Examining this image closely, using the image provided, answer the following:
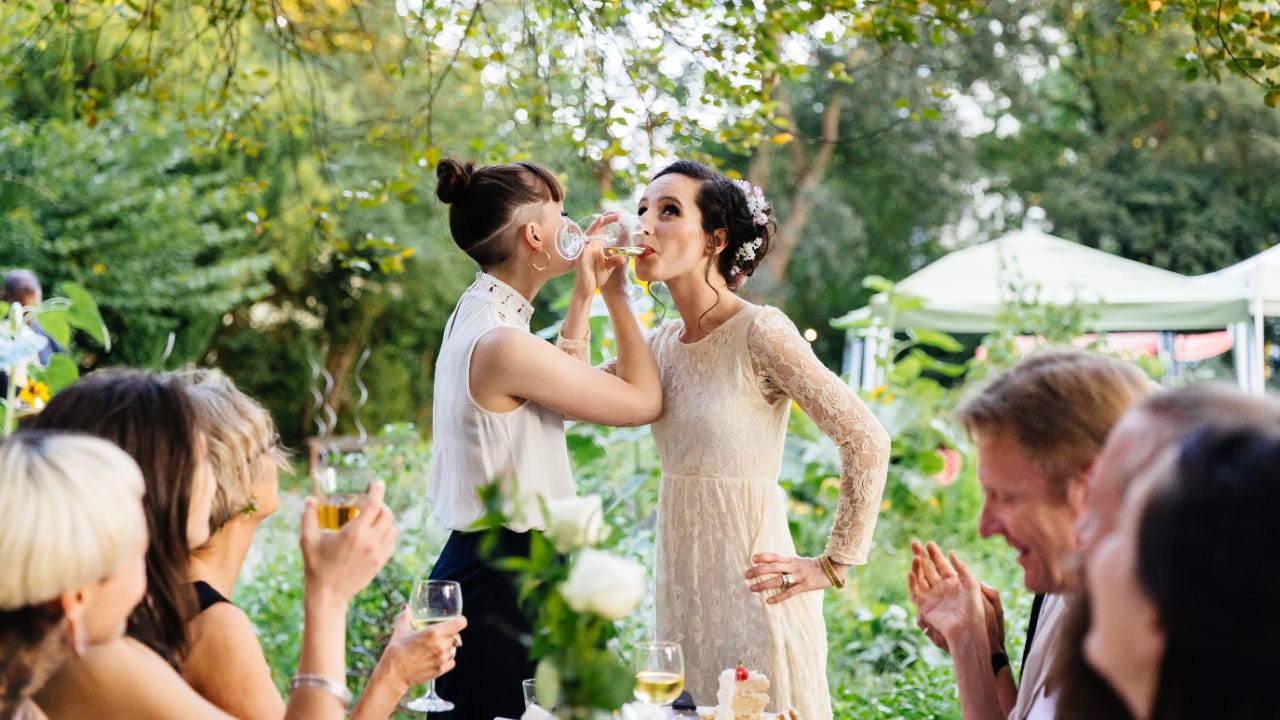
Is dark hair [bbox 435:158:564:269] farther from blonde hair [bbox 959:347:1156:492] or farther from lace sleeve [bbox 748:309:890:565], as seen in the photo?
blonde hair [bbox 959:347:1156:492]

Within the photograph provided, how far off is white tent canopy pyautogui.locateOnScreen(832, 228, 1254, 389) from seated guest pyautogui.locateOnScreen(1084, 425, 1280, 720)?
6514mm

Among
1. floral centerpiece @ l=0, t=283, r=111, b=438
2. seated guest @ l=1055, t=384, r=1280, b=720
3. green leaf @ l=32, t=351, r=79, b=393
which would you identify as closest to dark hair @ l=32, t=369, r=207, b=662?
seated guest @ l=1055, t=384, r=1280, b=720

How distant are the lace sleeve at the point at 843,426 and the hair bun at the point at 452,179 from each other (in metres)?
0.75

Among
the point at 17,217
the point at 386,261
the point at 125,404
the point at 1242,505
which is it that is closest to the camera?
A: the point at 1242,505

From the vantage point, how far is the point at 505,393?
2.43 meters

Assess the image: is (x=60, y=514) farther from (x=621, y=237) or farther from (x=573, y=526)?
(x=621, y=237)

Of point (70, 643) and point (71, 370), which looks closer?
point (70, 643)

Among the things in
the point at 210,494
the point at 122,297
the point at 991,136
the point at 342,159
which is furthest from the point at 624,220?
the point at 991,136

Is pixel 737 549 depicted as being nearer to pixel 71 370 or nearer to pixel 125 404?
pixel 125 404

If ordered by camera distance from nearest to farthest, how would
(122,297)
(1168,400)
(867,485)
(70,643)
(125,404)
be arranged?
(1168,400) → (70,643) → (125,404) → (867,485) → (122,297)

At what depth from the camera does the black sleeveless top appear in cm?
185

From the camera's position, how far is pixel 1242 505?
922mm

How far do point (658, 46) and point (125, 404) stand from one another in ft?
7.78

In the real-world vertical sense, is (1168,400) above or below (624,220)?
below
